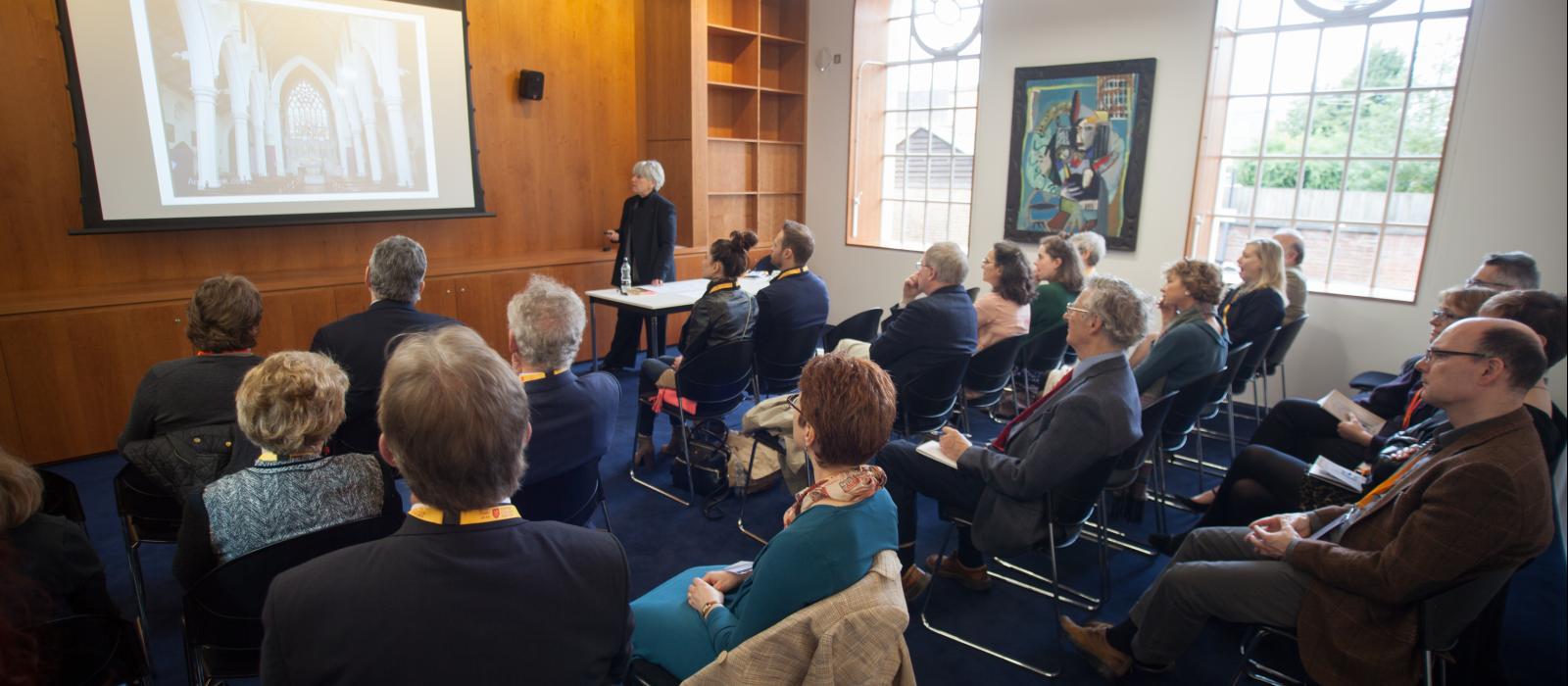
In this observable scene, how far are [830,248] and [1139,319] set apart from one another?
5.24 m

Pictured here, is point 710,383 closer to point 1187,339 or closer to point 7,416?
point 1187,339

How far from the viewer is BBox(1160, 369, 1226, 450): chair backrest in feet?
9.85

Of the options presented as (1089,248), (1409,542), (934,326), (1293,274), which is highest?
(1089,248)

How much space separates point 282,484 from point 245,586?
218mm

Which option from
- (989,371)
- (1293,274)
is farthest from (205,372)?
(1293,274)

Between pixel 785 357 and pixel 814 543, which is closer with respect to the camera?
pixel 814 543

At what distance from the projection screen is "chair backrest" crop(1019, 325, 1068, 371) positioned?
405cm

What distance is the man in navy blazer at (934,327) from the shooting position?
11.0 feet

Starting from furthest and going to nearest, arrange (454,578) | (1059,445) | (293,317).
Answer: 1. (293,317)
2. (1059,445)
3. (454,578)

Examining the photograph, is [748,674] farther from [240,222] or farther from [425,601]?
[240,222]

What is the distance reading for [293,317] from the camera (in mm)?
4570

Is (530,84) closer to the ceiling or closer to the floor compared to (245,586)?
closer to the ceiling

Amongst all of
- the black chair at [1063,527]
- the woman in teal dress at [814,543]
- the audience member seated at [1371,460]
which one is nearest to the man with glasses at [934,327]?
the black chair at [1063,527]

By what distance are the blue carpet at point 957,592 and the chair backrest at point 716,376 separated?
1.62 ft
